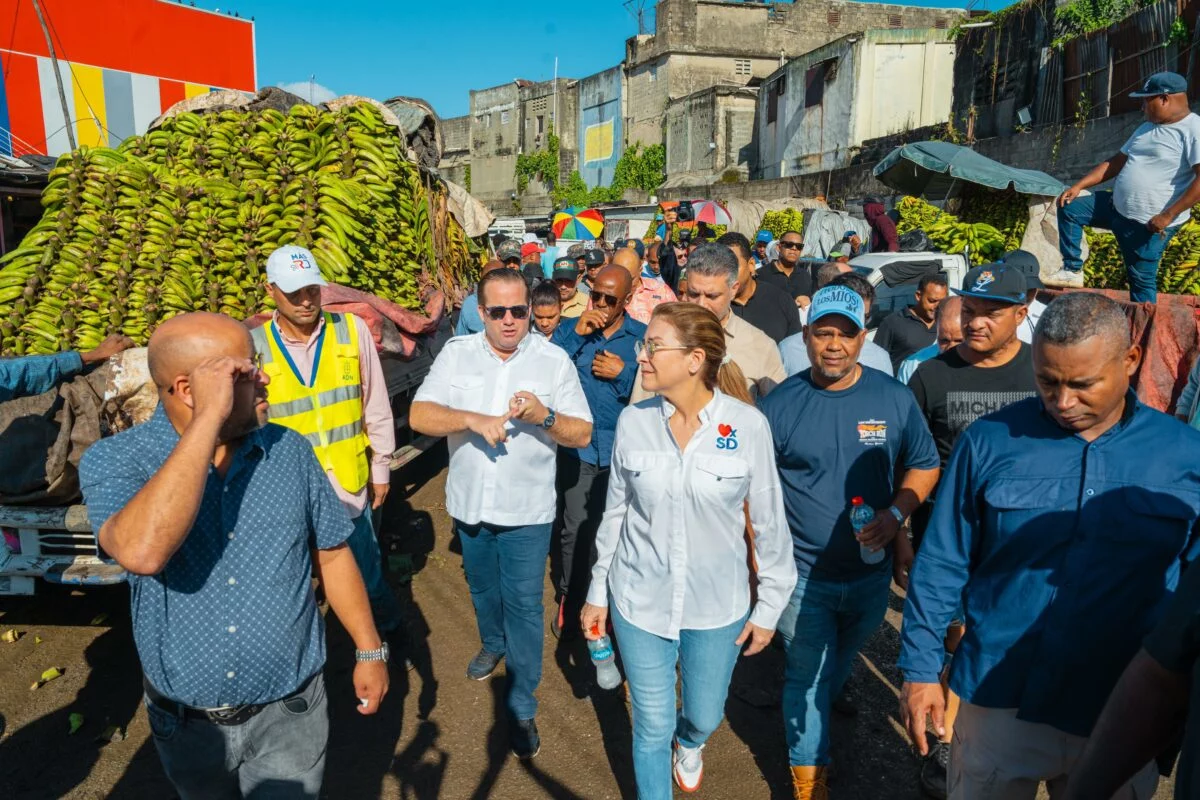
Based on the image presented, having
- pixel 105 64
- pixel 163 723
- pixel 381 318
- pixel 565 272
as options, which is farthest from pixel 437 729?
pixel 105 64

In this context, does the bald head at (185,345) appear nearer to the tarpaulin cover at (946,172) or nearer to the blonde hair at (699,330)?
the blonde hair at (699,330)

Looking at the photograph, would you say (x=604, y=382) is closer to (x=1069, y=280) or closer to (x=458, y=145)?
(x=1069, y=280)

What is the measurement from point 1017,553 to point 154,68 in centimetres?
2332

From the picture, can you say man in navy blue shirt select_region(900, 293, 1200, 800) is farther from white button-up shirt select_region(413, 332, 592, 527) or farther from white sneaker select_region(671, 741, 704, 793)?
white button-up shirt select_region(413, 332, 592, 527)

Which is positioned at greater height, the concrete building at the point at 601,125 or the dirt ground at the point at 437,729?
the concrete building at the point at 601,125

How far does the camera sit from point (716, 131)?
36.2m

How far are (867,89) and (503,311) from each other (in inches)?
1067

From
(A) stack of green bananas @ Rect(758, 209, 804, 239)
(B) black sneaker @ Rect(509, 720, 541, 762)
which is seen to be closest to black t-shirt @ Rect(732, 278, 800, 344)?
(B) black sneaker @ Rect(509, 720, 541, 762)

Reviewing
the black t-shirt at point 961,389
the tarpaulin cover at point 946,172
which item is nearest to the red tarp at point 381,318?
the black t-shirt at point 961,389

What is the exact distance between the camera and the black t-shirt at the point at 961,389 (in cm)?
360

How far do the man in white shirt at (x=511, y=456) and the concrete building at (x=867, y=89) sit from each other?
25.7 metres

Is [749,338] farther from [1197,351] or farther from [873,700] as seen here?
[1197,351]

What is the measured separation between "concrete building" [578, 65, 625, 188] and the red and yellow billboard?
25.6 m

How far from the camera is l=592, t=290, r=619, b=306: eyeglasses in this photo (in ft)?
15.5
